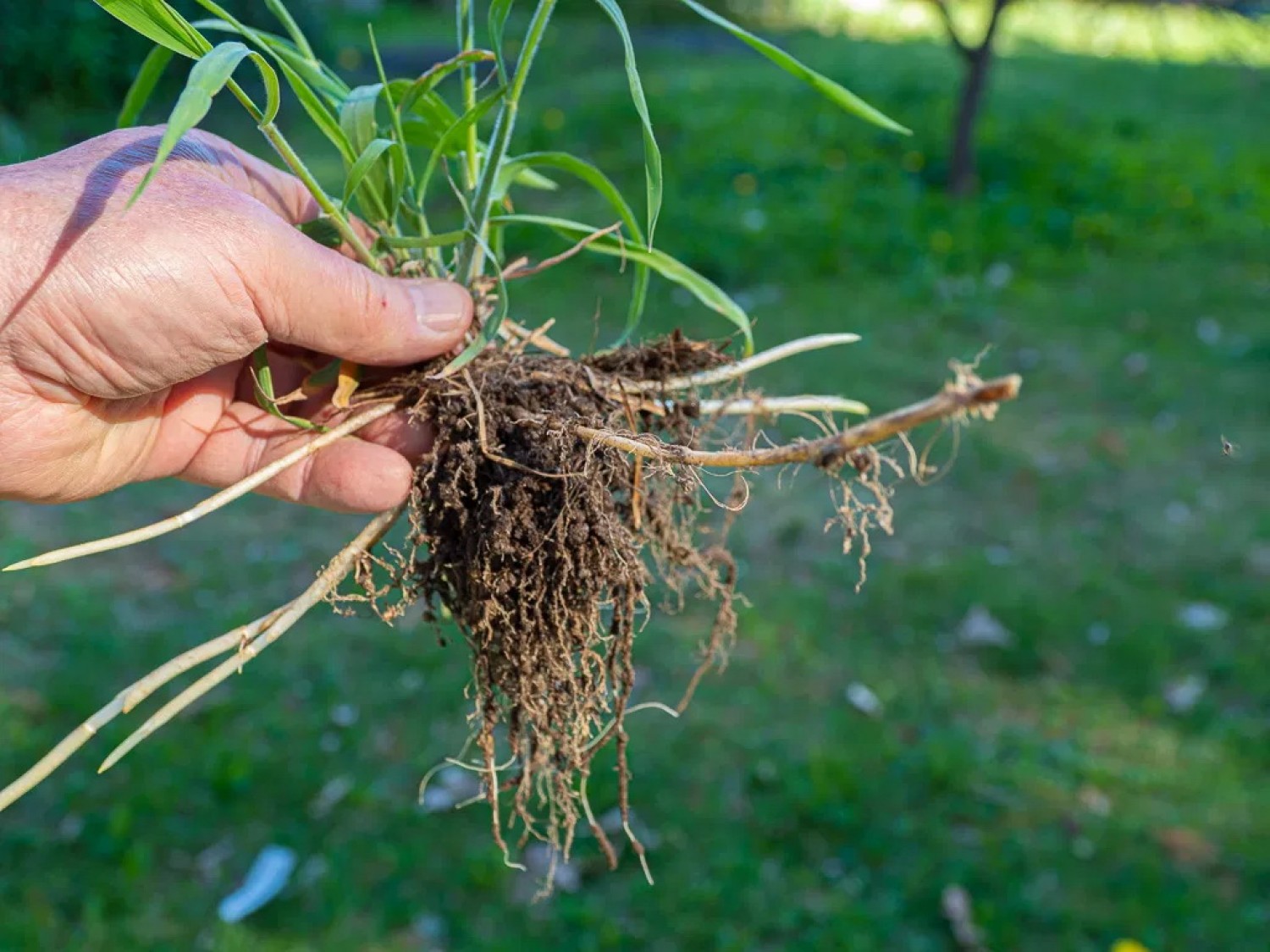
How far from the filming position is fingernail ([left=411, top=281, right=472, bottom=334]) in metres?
1.40

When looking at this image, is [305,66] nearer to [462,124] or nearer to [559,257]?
[462,124]

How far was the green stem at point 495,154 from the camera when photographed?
128cm

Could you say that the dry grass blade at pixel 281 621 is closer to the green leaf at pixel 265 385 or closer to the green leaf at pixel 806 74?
the green leaf at pixel 265 385

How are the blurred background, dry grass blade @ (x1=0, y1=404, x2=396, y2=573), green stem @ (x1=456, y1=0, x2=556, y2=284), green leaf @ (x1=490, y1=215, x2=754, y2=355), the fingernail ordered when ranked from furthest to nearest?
the blurred background, green leaf @ (x1=490, y1=215, x2=754, y2=355), the fingernail, green stem @ (x1=456, y1=0, x2=556, y2=284), dry grass blade @ (x1=0, y1=404, x2=396, y2=573)

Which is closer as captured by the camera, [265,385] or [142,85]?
[265,385]

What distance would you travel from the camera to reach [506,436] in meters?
1.37

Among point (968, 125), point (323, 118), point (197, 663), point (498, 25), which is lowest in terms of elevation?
point (968, 125)

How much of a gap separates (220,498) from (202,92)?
0.48 metres

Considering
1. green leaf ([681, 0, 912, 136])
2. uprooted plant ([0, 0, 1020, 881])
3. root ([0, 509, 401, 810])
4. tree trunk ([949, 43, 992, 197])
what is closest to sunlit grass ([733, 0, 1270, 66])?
tree trunk ([949, 43, 992, 197])

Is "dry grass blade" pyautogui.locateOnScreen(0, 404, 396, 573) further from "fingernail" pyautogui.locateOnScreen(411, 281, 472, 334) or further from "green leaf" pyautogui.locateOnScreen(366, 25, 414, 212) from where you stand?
"green leaf" pyautogui.locateOnScreen(366, 25, 414, 212)

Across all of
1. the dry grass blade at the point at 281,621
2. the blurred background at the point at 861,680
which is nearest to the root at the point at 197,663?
the dry grass blade at the point at 281,621

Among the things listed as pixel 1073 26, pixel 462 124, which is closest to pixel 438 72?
pixel 462 124

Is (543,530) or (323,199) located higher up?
(323,199)

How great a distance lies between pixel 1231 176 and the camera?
19.5 ft
